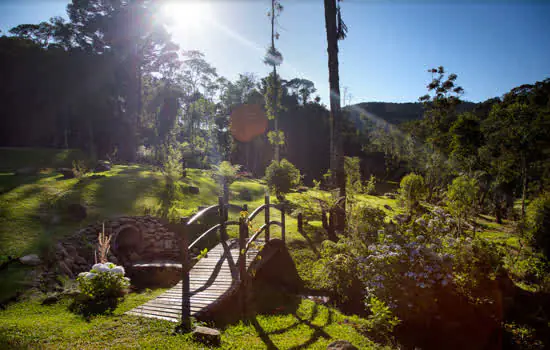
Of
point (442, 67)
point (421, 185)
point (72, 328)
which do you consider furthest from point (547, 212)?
point (442, 67)

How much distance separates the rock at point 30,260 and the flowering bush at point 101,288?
1.79 m

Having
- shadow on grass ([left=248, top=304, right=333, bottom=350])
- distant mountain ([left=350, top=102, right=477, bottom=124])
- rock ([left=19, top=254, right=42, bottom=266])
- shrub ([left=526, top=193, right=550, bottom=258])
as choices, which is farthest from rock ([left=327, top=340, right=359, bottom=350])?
distant mountain ([left=350, top=102, right=477, bottom=124])

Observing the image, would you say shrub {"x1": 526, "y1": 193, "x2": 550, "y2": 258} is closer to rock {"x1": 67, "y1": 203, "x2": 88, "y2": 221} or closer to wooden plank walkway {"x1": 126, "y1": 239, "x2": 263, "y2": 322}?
wooden plank walkway {"x1": 126, "y1": 239, "x2": 263, "y2": 322}

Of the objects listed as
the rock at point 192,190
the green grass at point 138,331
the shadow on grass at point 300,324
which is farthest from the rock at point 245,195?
the shadow on grass at point 300,324

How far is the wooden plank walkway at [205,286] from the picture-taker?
5.77m

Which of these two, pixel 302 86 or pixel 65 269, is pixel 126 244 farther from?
pixel 302 86

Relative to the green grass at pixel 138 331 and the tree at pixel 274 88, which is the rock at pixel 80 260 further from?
the tree at pixel 274 88

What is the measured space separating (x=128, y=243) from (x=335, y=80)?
9.63 m

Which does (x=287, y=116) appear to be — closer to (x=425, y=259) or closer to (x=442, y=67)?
(x=442, y=67)

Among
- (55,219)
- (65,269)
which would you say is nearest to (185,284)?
(65,269)

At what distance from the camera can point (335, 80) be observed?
11.8m

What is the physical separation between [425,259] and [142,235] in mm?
8617

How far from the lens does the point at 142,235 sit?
10180 mm

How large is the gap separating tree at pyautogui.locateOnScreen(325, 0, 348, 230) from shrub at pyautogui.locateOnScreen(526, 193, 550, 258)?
630cm
